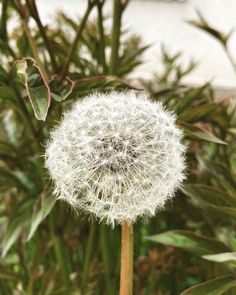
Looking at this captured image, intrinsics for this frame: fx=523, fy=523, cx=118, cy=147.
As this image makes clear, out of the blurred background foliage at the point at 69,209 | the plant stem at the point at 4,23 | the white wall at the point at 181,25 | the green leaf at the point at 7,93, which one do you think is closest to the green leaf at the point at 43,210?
the blurred background foliage at the point at 69,209

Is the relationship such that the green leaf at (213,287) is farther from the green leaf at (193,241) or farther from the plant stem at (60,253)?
the plant stem at (60,253)

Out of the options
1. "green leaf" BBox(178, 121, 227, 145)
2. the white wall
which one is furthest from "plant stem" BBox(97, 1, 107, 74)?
the white wall

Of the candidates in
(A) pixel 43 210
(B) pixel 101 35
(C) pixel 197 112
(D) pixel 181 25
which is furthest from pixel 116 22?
(D) pixel 181 25

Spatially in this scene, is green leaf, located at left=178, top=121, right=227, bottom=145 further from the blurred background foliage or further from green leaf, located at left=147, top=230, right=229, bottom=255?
green leaf, located at left=147, top=230, right=229, bottom=255

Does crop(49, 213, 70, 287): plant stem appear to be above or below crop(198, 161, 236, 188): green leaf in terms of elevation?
below

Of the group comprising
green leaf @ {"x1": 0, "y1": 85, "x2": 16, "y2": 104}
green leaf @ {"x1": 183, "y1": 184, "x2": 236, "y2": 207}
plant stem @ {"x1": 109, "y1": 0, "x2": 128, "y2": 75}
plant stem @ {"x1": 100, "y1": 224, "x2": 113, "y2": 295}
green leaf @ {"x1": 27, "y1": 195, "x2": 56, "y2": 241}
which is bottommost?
plant stem @ {"x1": 100, "y1": 224, "x2": 113, "y2": 295}

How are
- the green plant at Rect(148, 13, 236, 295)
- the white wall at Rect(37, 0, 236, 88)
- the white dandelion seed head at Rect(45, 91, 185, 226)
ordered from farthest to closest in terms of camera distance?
the white wall at Rect(37, 0, 236, 88), the green plant at Rect(148, 13, 236, 295), the white dandelion seed head at Rect(45, 91, 185, 226)

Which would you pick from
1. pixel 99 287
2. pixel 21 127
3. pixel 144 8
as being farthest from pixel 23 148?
pixel 144 8
